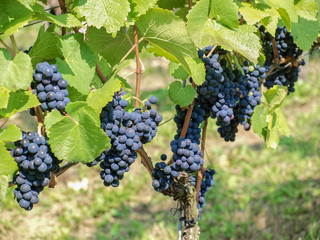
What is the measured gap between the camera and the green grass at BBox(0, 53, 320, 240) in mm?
3156

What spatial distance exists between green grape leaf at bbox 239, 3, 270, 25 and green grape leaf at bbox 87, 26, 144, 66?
37 cm

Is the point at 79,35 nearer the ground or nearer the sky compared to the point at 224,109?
nearer the sky

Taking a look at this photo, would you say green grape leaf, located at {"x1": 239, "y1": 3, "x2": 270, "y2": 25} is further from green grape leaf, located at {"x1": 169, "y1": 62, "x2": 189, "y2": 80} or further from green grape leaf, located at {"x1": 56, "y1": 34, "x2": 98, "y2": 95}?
green grape leaf, located at {"x1": 56, "y1": 34, "x2": 98, "y2": 95}

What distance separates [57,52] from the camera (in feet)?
3.81

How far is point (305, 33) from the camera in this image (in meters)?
1.54

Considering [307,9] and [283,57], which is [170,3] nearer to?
[307,9]

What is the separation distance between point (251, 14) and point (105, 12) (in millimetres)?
464

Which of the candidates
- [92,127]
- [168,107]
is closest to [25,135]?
[92,127]

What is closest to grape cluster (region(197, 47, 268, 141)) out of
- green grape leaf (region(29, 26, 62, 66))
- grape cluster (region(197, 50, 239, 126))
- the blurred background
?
grape cluster (region(197, 50, 239, 126))

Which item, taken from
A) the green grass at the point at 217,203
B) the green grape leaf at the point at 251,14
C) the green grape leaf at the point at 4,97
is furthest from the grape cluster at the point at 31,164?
the green grass at the point at 217,203

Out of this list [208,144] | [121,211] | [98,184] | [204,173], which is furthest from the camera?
[208,144]

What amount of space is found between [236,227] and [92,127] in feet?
8.09

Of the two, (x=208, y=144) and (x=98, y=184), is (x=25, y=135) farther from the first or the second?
(x=208, y=144)

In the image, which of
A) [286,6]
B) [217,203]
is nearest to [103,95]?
[286,6]
